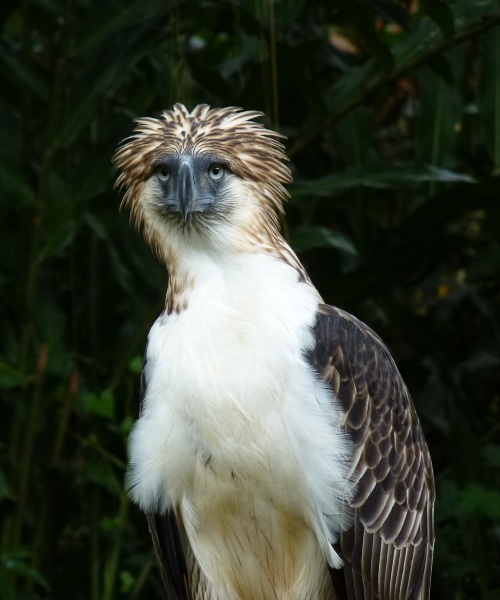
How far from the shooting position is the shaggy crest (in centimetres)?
415

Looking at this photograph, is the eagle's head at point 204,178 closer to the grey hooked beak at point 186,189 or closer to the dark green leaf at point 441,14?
the grey hooked beak at point 186,189

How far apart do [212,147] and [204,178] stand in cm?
11

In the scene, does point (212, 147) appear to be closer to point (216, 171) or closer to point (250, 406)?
point (216, 171)

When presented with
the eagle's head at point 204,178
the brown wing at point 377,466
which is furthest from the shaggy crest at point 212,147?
the brown wing at point 377,466

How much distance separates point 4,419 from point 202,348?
2.32m

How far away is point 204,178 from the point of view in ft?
13.4

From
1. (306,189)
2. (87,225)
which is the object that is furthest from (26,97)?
(306,189)

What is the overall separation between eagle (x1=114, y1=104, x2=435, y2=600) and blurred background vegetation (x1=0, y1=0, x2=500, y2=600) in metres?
0.87

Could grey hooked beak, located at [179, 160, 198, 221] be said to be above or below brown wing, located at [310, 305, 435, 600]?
above

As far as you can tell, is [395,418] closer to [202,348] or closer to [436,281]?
[202,348]

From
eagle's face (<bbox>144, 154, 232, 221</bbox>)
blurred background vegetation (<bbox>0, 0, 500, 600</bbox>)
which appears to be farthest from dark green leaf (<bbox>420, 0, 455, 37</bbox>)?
eagle's face (<bbox>144, 154, 232, 221</bbox>)

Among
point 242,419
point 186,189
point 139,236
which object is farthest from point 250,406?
point 139,236

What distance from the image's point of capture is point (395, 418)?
4.35 m

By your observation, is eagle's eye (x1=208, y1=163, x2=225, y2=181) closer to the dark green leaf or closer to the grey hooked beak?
the grey hooked beak
